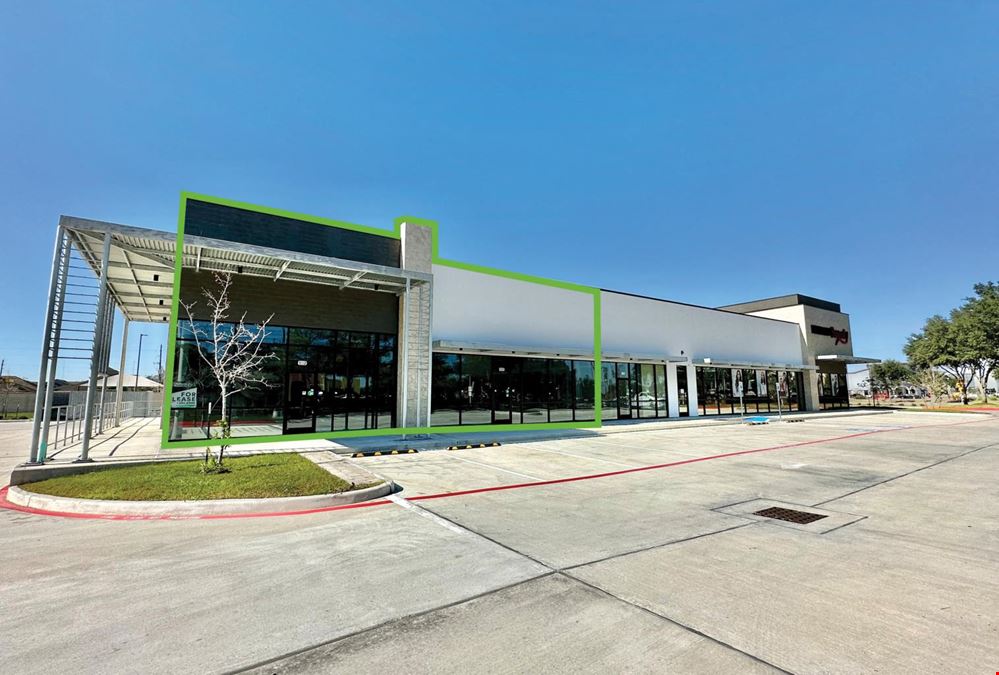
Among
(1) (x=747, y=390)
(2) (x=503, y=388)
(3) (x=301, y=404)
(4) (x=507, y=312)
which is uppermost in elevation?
(4) (x=507, y=312)

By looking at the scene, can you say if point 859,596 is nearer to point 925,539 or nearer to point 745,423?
point 925,539

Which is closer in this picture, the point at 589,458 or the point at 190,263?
the point at 589,458

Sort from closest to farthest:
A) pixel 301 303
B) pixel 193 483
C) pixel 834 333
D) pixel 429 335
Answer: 1. pixel 193 483
2. pixel 301 303
3. pixel 429 335
4. pixel 834 333

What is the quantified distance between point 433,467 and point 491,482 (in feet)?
7.24

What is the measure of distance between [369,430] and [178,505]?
33.4 feet

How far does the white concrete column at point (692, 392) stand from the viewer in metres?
28.1

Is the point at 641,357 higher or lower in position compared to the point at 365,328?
lower

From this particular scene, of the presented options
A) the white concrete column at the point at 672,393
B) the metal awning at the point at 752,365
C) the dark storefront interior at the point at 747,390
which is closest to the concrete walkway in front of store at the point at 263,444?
the white concrete column at the point at 672,393

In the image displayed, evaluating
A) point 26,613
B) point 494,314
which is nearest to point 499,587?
point 26,613

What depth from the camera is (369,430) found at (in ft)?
55.9

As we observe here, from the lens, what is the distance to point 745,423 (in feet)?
81.5

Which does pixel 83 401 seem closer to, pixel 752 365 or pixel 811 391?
pixel 752 365

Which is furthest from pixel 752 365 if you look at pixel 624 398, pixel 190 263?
pixel 190 263

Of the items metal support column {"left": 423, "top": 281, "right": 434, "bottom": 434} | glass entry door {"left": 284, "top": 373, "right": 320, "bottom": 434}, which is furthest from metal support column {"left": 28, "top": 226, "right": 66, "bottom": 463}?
metal support column {"left": 423, "top": 281, "right": 434, "bottom": 434}
